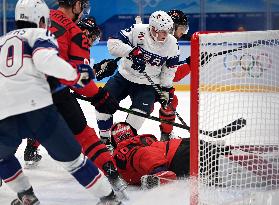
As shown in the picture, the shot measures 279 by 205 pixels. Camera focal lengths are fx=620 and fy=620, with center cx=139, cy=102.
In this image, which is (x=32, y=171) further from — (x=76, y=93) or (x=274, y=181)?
(x=274, y=181)

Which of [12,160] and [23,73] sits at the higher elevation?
[23,73]

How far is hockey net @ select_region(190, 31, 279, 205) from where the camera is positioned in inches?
98.2

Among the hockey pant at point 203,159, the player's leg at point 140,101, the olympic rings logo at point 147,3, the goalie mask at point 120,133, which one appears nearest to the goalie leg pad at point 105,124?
the player's leg at point 140,101

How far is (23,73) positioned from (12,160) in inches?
18.6

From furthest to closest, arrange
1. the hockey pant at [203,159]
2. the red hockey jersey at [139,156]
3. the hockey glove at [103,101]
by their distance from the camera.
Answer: the red hockey jersey at [139,156]
the hockey glove at [103,101]
the hockey pant at [203,159]

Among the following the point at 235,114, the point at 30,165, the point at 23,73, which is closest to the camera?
the point at 23,73

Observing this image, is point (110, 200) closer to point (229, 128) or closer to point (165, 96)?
point (229, 128)

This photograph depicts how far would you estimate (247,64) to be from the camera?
8.76 ft

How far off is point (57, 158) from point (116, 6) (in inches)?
257

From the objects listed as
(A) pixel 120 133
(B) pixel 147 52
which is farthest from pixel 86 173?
(B) pixel 147 52

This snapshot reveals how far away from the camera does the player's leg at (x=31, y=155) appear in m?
3.71

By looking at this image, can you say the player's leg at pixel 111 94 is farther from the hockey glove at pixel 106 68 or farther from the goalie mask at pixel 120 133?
the goalie mask at pixel 120 133

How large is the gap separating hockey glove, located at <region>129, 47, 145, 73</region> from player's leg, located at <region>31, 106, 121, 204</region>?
1.41m

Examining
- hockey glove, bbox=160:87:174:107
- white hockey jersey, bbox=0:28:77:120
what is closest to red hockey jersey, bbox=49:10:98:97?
white hockey jersey, bbox=0:28:77:120
